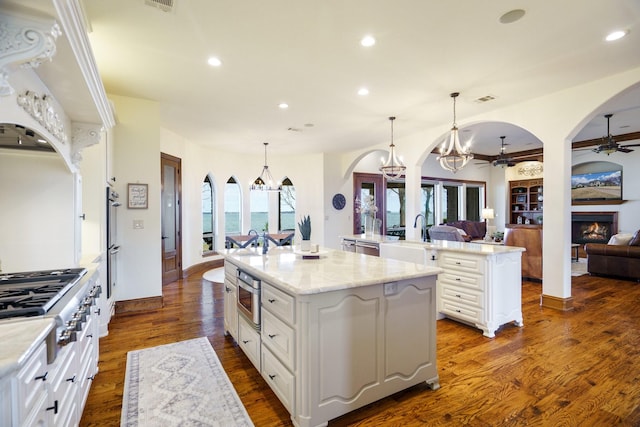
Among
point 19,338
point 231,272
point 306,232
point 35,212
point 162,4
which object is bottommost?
point 231,272

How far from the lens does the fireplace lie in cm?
805

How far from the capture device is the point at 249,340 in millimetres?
2539

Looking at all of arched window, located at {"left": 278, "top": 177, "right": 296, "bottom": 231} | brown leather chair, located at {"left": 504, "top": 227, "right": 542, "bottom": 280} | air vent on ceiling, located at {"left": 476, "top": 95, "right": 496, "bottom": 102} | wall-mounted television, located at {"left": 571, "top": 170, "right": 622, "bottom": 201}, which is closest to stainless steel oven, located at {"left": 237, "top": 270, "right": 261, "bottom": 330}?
air vent on ceiling, located at {"left": 476, "top": 95, "right": 496, "bottom": 102}

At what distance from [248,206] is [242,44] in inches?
228

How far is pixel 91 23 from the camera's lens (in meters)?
2.34

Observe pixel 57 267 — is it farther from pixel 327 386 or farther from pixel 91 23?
pixel 327 386

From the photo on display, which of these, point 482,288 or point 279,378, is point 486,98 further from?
point 279,378

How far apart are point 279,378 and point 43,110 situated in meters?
2.14

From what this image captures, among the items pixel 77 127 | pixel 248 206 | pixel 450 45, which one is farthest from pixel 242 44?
pixel 248 206

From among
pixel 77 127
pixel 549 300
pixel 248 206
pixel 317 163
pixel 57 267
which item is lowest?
pixel 549 300

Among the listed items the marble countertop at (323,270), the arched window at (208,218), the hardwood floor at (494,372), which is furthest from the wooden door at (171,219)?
the marble countertop at (323,270)

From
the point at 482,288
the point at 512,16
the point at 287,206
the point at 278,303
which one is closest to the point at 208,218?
the point at 287,206

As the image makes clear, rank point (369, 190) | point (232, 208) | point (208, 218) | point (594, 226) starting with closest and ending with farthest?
point (208, 218), point (232, 208), point (594, 226), point (369, 190)

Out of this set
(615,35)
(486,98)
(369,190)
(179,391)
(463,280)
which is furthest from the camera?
(369,190)
